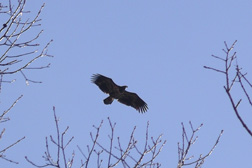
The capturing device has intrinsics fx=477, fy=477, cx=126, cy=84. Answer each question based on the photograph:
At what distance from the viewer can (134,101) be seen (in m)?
12.2

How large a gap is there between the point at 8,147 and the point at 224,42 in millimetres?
2247

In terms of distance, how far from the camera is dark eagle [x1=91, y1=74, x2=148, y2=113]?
37.8 feet

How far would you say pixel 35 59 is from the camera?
4832mm

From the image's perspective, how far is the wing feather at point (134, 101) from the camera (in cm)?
1209

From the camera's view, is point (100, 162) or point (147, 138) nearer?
point (100, 162)

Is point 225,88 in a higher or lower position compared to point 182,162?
lower

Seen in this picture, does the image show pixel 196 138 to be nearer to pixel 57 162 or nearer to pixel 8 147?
pixel 57 162

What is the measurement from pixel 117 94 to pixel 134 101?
0.61 meters

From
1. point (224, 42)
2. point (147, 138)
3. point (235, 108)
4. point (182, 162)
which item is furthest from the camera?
→ point (147, 138)

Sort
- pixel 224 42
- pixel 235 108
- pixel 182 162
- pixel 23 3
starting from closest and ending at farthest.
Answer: pixel 235 108, pixel 224 42, pixel 182 162, pixel 23 3

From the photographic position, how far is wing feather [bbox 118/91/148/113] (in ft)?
39.7

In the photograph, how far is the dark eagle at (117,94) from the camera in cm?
1152

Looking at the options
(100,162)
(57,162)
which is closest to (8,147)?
(57,162)

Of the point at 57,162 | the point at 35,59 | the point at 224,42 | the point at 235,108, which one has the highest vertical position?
the point at 35,59
